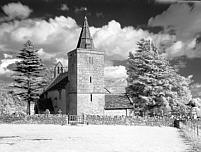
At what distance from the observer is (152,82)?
4134cm

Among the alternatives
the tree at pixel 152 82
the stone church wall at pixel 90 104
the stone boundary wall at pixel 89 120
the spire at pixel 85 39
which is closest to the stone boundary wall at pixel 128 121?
the stone boundary wall at pixel 89 120

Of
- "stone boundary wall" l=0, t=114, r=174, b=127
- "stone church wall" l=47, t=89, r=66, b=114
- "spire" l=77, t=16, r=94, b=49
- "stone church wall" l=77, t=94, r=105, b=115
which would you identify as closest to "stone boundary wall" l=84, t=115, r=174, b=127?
"stone boundary wall" l=0, t=114, r=174, b=127

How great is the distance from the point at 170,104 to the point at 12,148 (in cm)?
2824

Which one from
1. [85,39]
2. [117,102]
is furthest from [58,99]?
[85,39]

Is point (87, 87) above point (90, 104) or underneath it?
above

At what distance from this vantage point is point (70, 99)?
165 ft

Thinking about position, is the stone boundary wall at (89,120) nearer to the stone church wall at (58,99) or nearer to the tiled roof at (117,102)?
the tiled roof at (117,102)

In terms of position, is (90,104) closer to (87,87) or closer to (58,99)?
(87,87)

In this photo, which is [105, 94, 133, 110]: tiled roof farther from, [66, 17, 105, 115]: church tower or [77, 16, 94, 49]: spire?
[77, 16, 94, 49]: spire

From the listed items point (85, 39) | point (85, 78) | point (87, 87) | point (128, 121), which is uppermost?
point (85, 39)

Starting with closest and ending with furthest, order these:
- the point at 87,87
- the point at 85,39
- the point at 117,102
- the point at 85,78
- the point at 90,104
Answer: the point at 90,104, the point at 87,87, the point at 85,78, the point at 117,102, the point at 85,39

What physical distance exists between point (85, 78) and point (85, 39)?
6.16 m

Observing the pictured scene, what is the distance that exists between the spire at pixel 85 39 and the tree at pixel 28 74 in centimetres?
778

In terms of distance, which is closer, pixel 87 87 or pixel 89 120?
pixel 89 120
